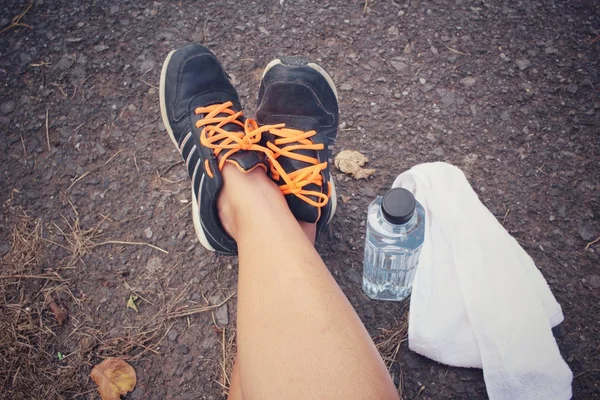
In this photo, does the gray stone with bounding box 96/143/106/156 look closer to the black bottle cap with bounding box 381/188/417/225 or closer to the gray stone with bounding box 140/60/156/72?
the gray stone with bounding box 140/60/156/72

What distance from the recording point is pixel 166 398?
1493 millimetres

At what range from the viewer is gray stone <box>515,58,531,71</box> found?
77.4 inches

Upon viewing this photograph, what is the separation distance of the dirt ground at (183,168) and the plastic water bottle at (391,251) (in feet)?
0.25

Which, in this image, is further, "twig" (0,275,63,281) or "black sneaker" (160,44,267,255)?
"twig" (0,275,63,281)

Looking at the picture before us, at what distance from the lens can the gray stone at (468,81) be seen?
1960 millimetres

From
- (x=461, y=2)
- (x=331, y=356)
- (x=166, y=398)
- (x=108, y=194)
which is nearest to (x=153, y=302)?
(x=166, y=398)

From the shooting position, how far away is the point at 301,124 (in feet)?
5.41

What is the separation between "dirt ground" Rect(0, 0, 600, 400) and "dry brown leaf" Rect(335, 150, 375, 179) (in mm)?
39

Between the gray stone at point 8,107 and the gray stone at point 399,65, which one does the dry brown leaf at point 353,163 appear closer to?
the gray stone at point 399,65

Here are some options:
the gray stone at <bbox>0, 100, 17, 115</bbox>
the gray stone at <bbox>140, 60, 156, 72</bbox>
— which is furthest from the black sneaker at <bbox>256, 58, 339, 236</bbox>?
the gray stone at <bbox>0, 100, 17, 115</bbox>

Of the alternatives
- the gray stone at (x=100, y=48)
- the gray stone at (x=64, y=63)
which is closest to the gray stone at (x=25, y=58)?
the gray stone at (x=64, y=63)

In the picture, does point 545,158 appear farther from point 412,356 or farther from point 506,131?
point 412,356

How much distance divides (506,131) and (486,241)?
2.00ft

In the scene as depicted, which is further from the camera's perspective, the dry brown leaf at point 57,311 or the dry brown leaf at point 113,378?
the dry brown leaf at point 57,311
